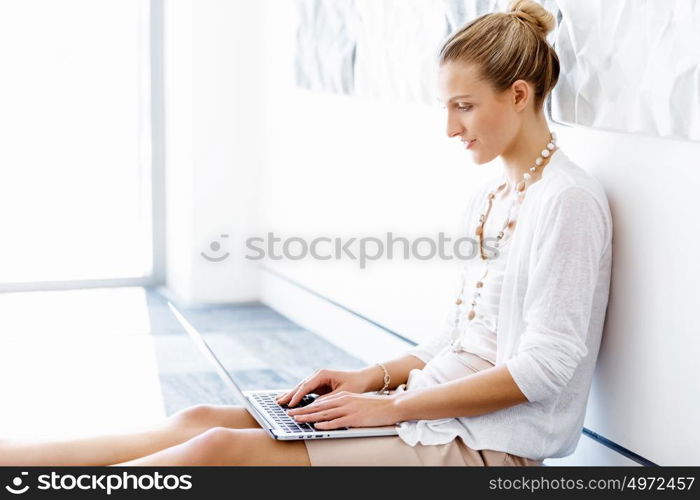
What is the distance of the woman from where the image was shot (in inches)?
70.1

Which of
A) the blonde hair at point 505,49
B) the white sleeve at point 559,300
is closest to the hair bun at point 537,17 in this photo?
the blonde hair at point 505,49

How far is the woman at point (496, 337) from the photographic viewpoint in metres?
1.78

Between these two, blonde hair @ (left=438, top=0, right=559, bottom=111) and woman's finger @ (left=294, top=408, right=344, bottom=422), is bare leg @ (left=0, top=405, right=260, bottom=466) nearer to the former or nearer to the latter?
woman's finger @ (left=294, top=408, right=344, bottom=422)

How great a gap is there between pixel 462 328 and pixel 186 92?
2.59 metres

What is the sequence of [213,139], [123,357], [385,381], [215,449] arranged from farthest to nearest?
1. [213,139]
2. [123,357]
3. [385,381]
4. [215,449]

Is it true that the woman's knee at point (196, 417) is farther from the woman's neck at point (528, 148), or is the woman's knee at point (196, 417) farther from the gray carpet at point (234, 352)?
the gray carpet at point (234, 352)

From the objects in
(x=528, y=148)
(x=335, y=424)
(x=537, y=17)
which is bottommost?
(x=335, y=424)

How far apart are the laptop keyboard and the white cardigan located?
0.95ft

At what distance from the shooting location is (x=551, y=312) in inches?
70.2

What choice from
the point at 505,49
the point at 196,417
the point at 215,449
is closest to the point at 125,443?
the point at 196,417

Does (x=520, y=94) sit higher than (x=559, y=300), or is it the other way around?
(x=520, y=94)

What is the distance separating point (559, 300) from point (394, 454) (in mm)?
379

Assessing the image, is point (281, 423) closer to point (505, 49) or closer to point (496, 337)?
point (496, 337)
